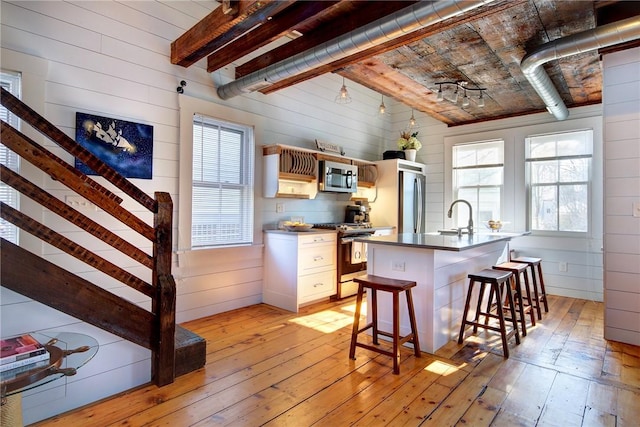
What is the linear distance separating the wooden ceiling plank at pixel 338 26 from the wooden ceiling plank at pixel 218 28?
650 mm

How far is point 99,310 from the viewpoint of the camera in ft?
6.97

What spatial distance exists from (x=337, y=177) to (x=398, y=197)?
123cm

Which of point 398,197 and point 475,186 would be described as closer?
point 398,197

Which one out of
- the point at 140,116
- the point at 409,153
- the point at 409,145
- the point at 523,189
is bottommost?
the point at 523,189

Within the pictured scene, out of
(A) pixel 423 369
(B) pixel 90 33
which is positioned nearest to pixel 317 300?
(A) pixel 423 369

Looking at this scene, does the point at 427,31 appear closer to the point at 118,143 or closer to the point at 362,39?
the point at 362,39

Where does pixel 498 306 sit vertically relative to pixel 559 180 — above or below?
below

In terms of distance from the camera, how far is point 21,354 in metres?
1.48

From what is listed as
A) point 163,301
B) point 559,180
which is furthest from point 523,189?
point 163,301

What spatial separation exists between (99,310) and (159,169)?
1680 millimetres

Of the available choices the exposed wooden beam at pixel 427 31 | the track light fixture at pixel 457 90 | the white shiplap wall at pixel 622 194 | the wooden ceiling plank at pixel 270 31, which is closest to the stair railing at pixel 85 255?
the wooden ceiling plank at pixel 270 31

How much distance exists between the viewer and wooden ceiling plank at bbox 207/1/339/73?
2.51 metres

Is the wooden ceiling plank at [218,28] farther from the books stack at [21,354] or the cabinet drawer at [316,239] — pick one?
the books stack at [21,354]

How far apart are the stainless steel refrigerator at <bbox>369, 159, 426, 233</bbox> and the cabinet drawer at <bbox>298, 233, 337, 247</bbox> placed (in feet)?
5.07
